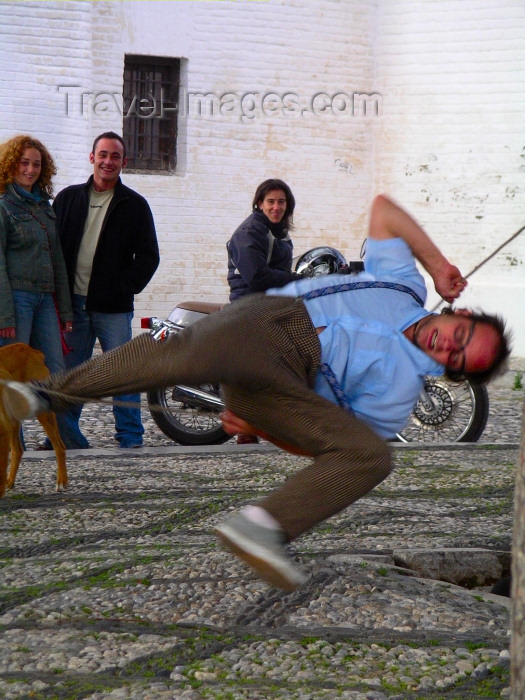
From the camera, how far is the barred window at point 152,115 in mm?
14172

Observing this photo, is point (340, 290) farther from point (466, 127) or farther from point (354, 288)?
point (466, 127)

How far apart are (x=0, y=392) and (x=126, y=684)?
1.14 meters

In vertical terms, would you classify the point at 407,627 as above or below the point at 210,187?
below

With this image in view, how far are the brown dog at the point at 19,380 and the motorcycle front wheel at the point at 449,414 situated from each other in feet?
11.3

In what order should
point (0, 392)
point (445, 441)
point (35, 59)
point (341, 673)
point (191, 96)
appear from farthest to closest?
1. point (191, 96)
2. point (35, 59)
3. point (445, 441)
4. point (0, 392)
5. point (341, 673)

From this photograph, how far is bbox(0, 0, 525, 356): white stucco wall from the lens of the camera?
14.0 metres

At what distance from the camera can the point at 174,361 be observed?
3424mm

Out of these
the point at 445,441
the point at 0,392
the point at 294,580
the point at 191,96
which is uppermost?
the point at 191,96

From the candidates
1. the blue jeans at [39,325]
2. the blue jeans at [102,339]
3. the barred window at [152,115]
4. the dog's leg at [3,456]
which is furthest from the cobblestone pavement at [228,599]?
the barred window at [152,115]

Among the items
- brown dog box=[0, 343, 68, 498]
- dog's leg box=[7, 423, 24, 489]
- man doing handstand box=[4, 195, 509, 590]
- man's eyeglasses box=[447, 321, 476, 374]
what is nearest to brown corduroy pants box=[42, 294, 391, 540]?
man doing handstand box=[4, 195, 509, 590]

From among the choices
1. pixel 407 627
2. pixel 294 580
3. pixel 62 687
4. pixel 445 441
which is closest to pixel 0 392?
pixel 62 687

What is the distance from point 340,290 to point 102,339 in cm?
464

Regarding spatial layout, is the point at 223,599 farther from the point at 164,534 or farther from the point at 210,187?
the point at 210,187

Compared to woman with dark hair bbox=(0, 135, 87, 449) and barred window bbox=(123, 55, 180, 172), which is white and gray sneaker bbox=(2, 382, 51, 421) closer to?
woman with dark hair bbox=(0, 135, 87, 449)
